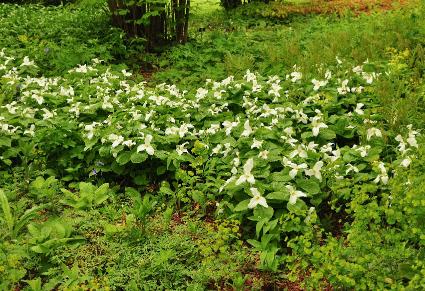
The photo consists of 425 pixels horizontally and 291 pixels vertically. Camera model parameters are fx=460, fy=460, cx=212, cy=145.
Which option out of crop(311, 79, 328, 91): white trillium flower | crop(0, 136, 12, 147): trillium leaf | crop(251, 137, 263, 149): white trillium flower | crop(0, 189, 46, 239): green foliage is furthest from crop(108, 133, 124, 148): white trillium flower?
crop(311, 79, 328, 91): white trillium flower

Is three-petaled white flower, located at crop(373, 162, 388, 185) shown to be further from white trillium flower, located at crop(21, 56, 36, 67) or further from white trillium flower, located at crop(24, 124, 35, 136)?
white trillium flower, located at crop(21, 56, 36, 67)

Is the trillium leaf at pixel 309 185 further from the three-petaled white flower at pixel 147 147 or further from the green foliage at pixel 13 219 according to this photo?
the green foliage at pixel 13 219

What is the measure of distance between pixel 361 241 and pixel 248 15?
784 centimetres

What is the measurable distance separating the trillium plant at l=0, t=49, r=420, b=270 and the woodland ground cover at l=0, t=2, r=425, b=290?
14mm

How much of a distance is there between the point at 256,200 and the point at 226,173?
533mm

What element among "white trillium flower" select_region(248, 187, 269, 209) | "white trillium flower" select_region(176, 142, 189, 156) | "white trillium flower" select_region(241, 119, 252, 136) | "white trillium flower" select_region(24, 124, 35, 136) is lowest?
"white trillium flower" select_region(24, 124, 35, 136)

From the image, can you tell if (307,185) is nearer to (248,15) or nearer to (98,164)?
(98,164)

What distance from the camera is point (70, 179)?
3.88 m

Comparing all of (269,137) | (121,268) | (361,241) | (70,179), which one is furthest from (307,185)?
(70,179)

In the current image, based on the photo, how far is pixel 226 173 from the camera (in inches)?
132

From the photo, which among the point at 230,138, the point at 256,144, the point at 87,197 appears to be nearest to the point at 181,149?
the point at 230,138

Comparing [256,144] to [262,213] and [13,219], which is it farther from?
[13,219]

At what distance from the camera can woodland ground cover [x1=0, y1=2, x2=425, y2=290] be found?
2.47 m

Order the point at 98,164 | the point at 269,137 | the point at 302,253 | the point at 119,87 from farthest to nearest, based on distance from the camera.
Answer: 1. the point at 119,87
2. the point at 98,164
3. the point at 269,137
4. the point at 302,253
